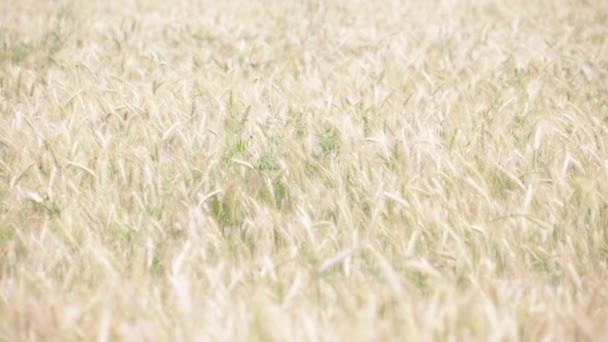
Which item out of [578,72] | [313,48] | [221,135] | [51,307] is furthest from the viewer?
[313,48]

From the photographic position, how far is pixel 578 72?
3805mm

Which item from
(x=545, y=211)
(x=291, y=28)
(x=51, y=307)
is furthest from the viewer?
(x=291, y=28)

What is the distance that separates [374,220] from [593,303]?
0.59 meters

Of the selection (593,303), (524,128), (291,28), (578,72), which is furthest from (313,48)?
(593,303)

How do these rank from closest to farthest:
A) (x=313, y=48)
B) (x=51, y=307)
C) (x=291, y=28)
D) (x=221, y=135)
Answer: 1. (x=51, y=307)
2. (x=221, y=135)
3. (x=313, y=48)
4. (x=291, y=28)

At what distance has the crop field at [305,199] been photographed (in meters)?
1.32

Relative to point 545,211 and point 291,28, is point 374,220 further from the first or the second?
point 291,28

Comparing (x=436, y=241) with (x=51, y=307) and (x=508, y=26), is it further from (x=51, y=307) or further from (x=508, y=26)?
(x=508, y=26)

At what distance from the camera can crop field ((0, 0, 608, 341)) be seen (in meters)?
1.32

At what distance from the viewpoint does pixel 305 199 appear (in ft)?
6.70

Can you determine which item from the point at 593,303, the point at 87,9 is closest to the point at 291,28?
the point at 87,9

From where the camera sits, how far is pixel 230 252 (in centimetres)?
174

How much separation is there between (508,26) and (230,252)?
4.89 m

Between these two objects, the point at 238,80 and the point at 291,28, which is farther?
the point at 291,28
